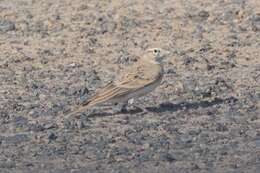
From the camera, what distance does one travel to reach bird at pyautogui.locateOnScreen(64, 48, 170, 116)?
13625mm

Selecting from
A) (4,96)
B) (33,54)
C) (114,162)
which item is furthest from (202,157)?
(33,54)

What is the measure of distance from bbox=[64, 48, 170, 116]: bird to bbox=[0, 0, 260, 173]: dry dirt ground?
202 mm

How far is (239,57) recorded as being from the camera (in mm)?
16203

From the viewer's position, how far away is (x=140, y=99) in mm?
14641

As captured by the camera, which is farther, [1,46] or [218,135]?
[1,46]

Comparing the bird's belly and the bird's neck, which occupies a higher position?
the bird's neck

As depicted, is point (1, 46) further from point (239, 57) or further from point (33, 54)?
point (239, 57)

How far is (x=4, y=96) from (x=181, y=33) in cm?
336

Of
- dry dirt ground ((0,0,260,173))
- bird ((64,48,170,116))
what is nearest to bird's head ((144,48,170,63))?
bird ((64,48,170,116))

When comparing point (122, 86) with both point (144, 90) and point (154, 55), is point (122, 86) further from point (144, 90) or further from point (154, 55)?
point (154, 55)

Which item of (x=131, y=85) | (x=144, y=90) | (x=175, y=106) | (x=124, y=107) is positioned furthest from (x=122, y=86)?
(x=175, y=106)

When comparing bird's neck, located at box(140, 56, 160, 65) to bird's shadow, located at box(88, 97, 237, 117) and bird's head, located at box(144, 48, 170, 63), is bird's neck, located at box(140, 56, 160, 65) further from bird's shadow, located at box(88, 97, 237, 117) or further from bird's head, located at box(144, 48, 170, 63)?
bird's shadow, located at box(88, 97, 237, 117)

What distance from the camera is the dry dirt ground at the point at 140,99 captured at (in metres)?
12.4

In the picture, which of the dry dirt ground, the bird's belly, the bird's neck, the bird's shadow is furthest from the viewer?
the bird's neck
